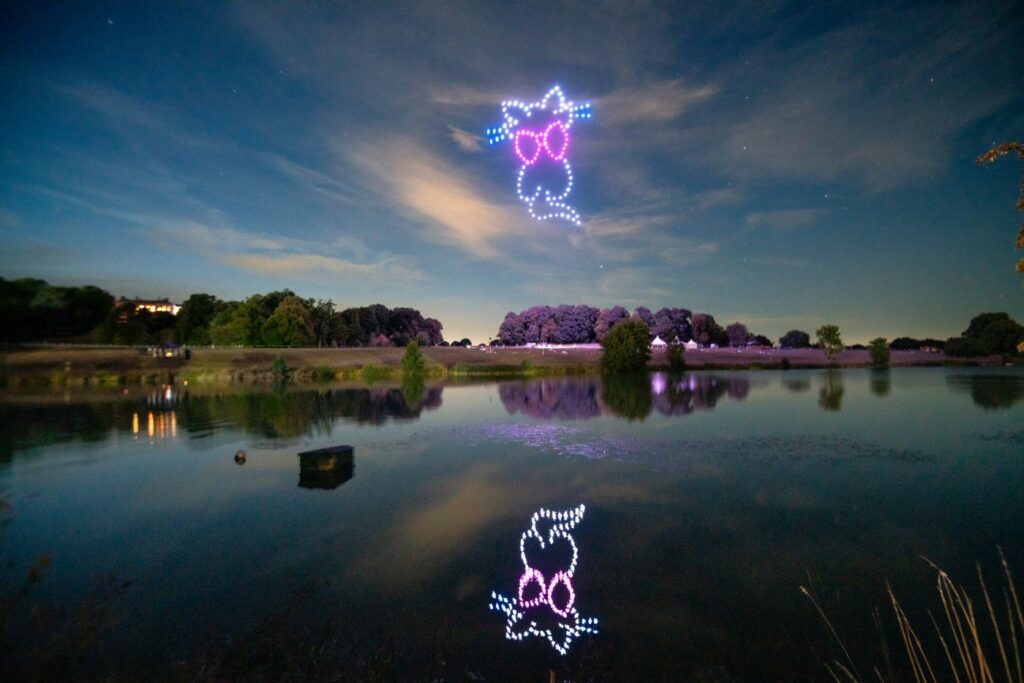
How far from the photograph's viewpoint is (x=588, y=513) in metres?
14.0

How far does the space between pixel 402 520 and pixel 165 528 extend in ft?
19.4

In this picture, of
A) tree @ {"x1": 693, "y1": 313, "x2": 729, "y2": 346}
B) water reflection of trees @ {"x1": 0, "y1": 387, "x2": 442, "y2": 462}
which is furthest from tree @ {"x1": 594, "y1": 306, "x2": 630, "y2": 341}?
water reflection of trees @ {"x1": 0, "y1": 387, "x2": 442, "y2": 462}

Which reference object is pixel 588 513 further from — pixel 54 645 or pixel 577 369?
pixel 577 369

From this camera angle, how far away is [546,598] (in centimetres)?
933

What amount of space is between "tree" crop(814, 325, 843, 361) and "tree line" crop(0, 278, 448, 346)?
10918 centimetres

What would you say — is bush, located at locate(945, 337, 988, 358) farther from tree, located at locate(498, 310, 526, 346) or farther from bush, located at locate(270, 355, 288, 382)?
bush, located at locate(270, 355, 288, 382)

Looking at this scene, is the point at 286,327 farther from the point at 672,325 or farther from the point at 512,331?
the point at 672,325

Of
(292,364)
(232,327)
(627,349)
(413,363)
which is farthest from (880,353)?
(232,327)

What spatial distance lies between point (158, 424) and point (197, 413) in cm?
544

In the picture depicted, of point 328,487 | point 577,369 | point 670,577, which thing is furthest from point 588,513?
point 577,369

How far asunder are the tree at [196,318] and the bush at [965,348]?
602 ft

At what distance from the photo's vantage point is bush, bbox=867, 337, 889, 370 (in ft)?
380

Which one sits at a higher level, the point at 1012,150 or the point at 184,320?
the point at 184,320

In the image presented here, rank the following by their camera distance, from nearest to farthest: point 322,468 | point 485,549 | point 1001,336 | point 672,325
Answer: point 485,549, point 322,468, point 1001,336, point 672,325
